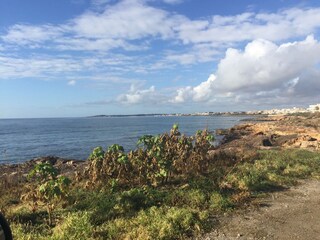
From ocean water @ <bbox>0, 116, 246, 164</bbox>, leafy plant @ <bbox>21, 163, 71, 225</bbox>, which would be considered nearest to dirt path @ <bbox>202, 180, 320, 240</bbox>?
leafy plant @ <bbox>21, 163, 71, 225</bbox>

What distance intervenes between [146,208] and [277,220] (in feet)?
12.1

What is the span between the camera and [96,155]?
1270 centimetres

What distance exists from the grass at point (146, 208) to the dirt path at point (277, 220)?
0.51 metres

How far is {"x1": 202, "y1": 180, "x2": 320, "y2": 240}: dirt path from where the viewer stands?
8617 millimetres

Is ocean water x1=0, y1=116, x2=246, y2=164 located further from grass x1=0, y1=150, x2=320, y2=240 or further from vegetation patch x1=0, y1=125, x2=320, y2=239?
grass x1=0, y1=150, x2=320, y2=240

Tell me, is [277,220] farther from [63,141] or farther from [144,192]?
[63,141]

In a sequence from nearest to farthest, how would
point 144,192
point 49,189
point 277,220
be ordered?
point 49,189
point 277,220
point 144,192

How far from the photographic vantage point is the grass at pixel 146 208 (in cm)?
824

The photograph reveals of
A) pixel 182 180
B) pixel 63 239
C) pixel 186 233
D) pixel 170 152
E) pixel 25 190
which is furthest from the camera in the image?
pixel 170 152

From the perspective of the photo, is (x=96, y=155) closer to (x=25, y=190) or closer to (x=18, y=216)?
(x=25, y=190)

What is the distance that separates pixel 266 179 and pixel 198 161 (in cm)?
295

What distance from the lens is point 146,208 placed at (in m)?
10.2

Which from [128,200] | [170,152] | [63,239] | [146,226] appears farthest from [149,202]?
[170,152]

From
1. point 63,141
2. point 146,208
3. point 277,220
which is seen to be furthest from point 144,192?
point 63,141
